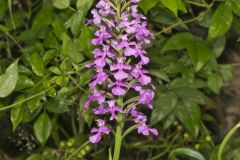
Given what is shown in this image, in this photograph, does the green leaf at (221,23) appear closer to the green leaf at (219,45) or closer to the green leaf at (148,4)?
the green leaf at (148,4)

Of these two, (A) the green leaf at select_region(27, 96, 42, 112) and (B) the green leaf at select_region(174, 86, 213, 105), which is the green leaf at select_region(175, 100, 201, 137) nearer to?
(B) the green leaf at select_region(174, 86, 213, 105)

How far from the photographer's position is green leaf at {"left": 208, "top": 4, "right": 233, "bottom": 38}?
1271 mm

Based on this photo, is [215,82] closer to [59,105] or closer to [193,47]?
[193,47]

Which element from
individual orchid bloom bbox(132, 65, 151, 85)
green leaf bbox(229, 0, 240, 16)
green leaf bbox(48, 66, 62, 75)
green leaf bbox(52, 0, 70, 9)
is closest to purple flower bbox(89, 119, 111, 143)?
individual orchid bloom bbox(132, 65, 151, 85)

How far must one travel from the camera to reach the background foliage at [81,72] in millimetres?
1221

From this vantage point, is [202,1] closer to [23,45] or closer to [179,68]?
[179,68]

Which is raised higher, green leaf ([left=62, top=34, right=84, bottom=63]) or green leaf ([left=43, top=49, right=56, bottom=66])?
green leaf ([left=62, top=34, right=84, bottom=63])

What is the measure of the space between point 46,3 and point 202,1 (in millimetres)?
436

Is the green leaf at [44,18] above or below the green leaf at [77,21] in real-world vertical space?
below

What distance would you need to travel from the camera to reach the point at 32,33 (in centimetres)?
143

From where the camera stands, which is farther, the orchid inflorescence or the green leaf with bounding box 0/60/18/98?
the green leaf with bounding box 0/60/18/98

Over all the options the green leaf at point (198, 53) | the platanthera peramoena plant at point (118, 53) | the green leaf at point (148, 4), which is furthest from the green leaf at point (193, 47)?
the platanthera peramoena plant at point (118, 53)

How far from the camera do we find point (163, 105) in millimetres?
1377

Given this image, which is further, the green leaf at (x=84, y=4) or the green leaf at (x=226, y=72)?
the green leaf at (x=226, y=72)
